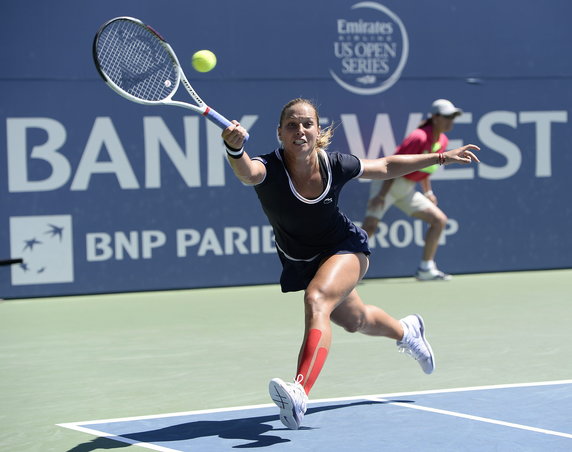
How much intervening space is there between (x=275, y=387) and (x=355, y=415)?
71cm

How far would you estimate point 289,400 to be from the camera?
14.2ft

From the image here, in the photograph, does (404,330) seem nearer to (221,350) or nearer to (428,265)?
(221,350)

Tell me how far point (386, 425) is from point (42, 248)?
A: 5.24m

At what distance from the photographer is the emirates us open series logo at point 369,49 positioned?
9.98 meters

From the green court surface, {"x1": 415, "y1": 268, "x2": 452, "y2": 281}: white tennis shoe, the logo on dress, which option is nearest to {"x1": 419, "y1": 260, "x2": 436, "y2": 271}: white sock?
{"x1": 415, "y1": 268, "x2": 452, "y2": 281}: white tennis shoe

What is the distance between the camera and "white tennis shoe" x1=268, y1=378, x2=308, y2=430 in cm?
433

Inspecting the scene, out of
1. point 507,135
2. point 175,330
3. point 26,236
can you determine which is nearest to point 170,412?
point 175,330

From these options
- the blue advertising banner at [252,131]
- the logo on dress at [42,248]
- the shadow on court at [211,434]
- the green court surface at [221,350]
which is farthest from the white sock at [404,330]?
the logo on dress at [42,248]

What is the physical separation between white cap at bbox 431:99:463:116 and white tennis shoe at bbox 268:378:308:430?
18.7 feet

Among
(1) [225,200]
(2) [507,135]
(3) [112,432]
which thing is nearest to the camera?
(3) [112,432]

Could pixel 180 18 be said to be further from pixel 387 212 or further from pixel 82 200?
pixel 387 212

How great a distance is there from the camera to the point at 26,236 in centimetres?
922

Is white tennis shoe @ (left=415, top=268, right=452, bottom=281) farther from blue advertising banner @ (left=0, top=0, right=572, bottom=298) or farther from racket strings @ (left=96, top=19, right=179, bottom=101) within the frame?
racket strings @ (left=96, top=19, right=179, bottom=101)

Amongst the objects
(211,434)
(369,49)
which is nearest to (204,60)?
(211,434)
